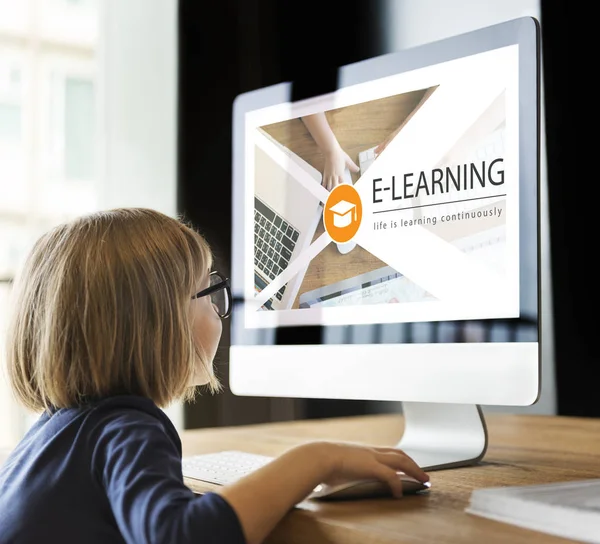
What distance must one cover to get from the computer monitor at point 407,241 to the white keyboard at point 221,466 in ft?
0.46

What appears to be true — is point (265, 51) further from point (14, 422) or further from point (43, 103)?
point (14, 422)

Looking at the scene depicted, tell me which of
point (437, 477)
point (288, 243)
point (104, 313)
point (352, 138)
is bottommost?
point (437, 477)

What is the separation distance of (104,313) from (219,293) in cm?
24

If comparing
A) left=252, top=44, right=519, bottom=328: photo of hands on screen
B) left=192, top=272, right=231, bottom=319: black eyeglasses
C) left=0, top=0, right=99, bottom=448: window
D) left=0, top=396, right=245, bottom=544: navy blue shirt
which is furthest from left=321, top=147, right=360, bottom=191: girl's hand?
left=0, top=0, right=99, bottom=448: window

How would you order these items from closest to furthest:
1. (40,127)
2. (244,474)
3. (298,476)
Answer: (298,476) → (244,474) → (40,127)

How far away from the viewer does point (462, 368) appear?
0.93m

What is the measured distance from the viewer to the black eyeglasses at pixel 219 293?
964 millimetres

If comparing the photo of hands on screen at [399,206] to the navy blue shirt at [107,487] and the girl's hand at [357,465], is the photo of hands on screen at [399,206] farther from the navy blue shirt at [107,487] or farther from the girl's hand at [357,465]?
the navy blue shirt at [107,487]

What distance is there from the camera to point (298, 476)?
708mm

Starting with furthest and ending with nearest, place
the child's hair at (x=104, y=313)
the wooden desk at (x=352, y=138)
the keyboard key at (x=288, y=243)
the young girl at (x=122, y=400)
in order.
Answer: the keyboard key at (x=288, y=243) < the wooden desk at (x=352, y=138) < the child's hair at (x=104, y=313) < the young girl at (x=122, y=400)

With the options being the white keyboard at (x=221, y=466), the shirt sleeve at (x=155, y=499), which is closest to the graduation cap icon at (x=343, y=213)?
the white keyboard at (x=221, y=466)

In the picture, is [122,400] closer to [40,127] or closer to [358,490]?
[358,490]

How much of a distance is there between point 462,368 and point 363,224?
23 cm

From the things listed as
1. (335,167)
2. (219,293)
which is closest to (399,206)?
(335,167)
